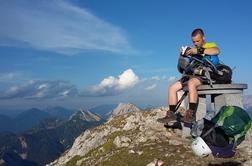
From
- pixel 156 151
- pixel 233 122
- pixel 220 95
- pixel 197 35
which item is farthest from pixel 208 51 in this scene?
pixel 156 151

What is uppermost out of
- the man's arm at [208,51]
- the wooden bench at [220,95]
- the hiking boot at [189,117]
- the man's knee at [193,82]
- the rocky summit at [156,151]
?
the man's arm at [208,51]

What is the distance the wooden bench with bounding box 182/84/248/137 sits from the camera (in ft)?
41.3

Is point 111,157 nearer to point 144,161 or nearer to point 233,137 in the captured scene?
point 144,161

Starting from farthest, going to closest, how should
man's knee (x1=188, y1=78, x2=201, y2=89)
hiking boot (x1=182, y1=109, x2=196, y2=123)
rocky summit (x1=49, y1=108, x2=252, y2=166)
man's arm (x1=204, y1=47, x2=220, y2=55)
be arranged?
rocky summit (x1=49, y1=108, x2=252, y2=166) → man's knee (x1=188, y1=78, x2=201, y2=89) → hiking boot (x1=182, y1=109, x2=196, y2=123) → man's arm (x1=204, y1=47, x2=220, y2=55)

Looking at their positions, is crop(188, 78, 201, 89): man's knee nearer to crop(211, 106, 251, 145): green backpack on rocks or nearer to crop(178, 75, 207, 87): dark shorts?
crop(178, 75, 207, 87): dark shorts

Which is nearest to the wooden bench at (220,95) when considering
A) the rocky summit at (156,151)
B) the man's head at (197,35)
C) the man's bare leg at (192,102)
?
the rocky summit at (156,151)

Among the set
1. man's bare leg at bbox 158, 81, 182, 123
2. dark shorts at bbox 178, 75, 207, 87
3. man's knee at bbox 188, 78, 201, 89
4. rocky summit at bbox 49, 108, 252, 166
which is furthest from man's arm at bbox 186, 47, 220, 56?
rocky summit at bbox 49, 108, 252, 166

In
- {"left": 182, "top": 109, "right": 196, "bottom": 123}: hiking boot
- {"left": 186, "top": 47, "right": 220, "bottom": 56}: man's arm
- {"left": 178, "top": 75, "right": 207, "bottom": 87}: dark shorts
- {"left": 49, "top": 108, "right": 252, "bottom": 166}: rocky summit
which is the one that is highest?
{"left": 186, "top": 47, "right": 220, "bottom": 56}: man's arm

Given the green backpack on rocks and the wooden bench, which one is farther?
the wooden bench

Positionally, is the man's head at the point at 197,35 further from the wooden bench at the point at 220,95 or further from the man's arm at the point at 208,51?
the wooden bench at the point at 220,95

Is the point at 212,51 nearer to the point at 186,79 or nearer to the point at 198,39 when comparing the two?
the point at 198,39

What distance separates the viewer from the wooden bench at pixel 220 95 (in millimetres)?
12595

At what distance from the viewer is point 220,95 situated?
1494 centimetres

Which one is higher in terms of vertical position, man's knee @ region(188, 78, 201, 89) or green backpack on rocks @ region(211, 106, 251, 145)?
man's knee @ region(188, 78, 201, 89)
